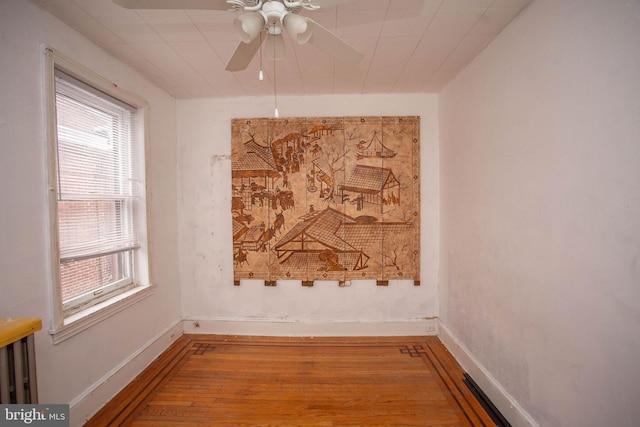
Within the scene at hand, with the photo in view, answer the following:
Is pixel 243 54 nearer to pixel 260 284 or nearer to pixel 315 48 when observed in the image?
pixel 315 48

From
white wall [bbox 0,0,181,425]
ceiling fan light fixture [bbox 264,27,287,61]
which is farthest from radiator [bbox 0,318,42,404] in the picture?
ceiling fan light fixture [bbox 264,27,287,61]

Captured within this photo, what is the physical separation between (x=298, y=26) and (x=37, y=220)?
6.43 feet

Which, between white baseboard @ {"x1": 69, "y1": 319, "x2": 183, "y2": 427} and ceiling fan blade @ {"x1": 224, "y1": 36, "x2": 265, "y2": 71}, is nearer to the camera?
ceiling fan blade @ {"x1": 224, "y1": 36, "x2": 265, "y2": 71}

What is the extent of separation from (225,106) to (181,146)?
28.4 inches

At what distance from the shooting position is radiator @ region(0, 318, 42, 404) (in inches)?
45.1

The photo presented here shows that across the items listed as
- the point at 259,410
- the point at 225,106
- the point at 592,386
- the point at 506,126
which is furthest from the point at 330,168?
the point at 592,386

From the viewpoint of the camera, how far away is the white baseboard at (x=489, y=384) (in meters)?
1.78

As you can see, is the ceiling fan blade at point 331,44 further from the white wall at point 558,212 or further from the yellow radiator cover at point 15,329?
the yellow radiator cover at point 15,329

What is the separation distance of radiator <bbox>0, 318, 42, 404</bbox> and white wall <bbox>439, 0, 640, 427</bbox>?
8.88 feet

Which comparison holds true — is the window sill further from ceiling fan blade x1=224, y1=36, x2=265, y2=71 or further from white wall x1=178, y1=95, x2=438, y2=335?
ceiling fan blade x1=224, y1=36, x2=265, y2=71

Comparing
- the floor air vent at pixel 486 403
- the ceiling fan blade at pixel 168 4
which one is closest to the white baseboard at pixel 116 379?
the ceiling fan blade at pixel 168 4

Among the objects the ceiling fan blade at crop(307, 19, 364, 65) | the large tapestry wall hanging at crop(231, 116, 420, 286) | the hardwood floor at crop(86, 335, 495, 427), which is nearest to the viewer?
the ceiling fan blade at crop(307, 19, 364, 65)

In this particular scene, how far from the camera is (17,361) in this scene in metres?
1.18

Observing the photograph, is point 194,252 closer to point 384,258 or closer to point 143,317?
point 143,317
